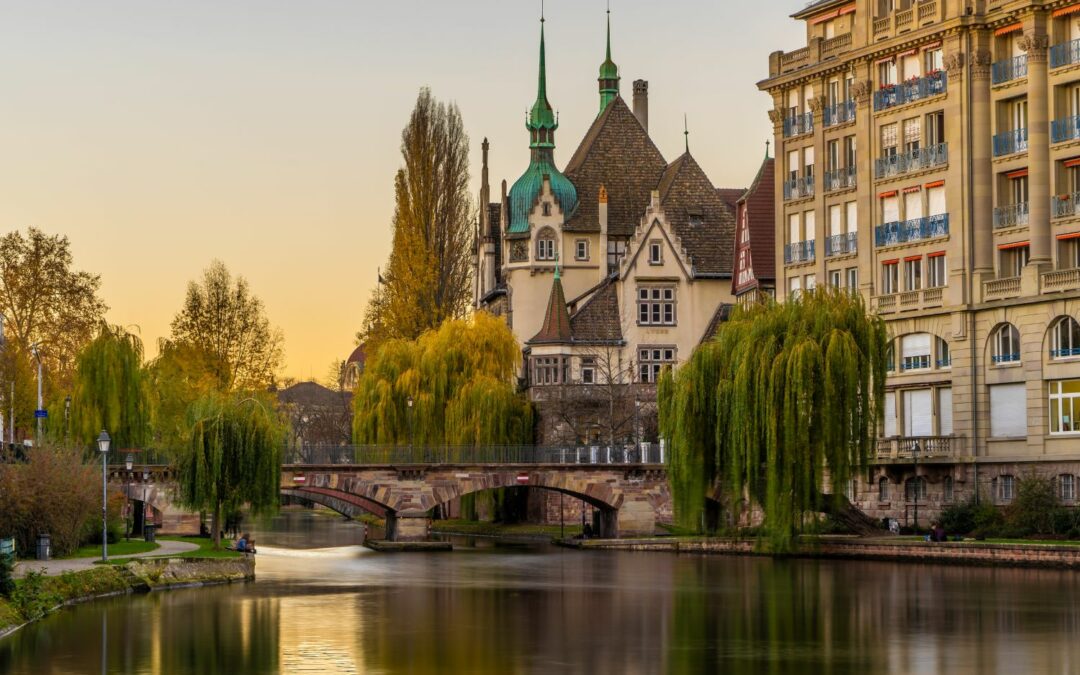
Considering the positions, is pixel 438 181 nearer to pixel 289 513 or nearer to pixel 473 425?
pixel 473 425

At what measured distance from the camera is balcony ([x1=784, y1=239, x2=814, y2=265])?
89562 mm

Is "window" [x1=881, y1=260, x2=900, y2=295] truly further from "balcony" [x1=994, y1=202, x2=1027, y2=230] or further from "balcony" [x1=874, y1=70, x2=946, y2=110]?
"balcony" [x1=874, y1=70, x2=946, y2=110]

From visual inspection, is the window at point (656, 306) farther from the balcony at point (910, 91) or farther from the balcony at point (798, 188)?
the balcony at point (910, 91)

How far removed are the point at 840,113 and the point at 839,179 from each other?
9.72 feet

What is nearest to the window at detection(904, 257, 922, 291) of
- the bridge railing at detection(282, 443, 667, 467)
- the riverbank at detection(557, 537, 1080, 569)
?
the riverbank at detection(557, 537, 1080, 569)

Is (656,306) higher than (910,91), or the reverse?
(910,91)

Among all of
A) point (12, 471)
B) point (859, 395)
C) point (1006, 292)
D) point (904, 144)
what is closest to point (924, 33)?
point (904, 144)

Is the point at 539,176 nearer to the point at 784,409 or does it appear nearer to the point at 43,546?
the point at 784,409

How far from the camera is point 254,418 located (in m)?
69.7

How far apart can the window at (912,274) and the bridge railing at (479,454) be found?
15.1 meters

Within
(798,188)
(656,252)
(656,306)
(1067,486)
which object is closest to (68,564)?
(1067,486)

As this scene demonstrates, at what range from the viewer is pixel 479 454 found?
93.8 metres

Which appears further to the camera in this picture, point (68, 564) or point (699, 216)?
point (699, 216)

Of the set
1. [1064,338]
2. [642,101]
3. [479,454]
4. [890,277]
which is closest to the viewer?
[1064,338]
